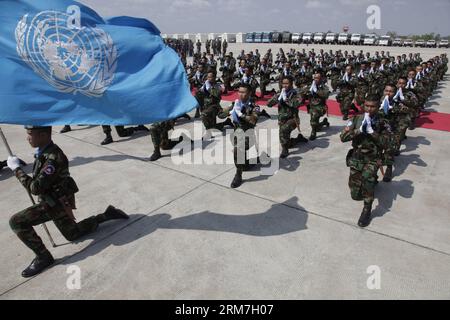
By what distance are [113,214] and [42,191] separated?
118 centimetres

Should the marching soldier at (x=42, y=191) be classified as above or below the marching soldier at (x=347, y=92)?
below

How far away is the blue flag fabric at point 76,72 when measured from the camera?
10.9 ft

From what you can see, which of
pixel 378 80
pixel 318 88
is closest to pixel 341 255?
pixel 318 88

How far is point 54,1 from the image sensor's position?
11.8ft

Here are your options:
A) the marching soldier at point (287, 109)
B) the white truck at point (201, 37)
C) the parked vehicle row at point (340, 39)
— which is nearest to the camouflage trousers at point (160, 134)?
the marching soldier at point (287, 109)

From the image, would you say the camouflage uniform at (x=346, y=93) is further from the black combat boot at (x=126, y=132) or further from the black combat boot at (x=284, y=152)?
the black combat boot at (x=126, y=132)

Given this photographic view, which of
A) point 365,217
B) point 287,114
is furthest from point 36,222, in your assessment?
point 287,114

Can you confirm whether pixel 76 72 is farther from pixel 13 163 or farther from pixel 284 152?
pixel 284 152

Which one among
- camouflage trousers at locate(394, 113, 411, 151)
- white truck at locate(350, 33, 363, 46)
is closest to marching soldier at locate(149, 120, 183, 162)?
camouflage trousers at locate(394, 113, 411, 151)

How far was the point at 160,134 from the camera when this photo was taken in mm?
7344

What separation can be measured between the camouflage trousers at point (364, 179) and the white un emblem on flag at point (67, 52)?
3566 millimetres

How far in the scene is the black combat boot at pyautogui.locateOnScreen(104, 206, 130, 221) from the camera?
4547mm
